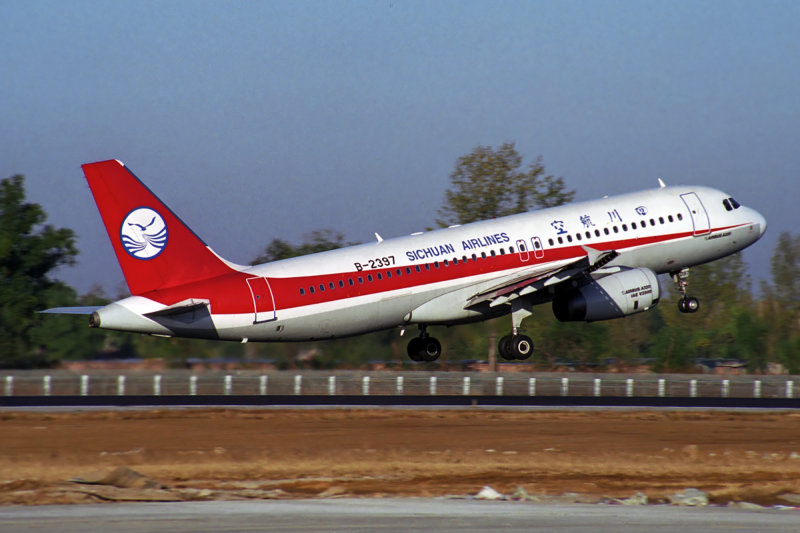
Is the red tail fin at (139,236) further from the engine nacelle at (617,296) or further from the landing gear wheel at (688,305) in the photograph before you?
the landing gear wheel at (688,305)

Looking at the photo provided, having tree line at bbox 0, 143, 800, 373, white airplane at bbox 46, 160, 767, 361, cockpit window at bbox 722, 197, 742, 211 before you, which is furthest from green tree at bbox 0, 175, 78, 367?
cockpit window at bbox 722, 197, 742, 211

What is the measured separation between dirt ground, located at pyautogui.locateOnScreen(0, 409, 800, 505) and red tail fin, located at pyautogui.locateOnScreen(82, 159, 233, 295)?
487 centimetres

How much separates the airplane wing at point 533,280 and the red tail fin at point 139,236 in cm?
1100

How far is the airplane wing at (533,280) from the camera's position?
42781mm

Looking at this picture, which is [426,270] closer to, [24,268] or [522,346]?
[522,346]

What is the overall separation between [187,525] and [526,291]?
2591cm

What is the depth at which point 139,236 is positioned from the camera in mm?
38500

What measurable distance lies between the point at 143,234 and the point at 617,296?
1809 cm

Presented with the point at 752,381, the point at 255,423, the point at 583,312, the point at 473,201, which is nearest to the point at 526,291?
the point at 583,312

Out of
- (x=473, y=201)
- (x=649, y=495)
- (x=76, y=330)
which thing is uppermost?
(x=473, y=201)

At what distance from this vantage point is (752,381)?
180ft

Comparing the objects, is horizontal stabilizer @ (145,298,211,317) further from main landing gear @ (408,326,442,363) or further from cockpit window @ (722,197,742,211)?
cockpit window @ (722,197,742,211)

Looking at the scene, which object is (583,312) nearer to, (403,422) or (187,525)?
(403,422)

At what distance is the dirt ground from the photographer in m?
25.6
